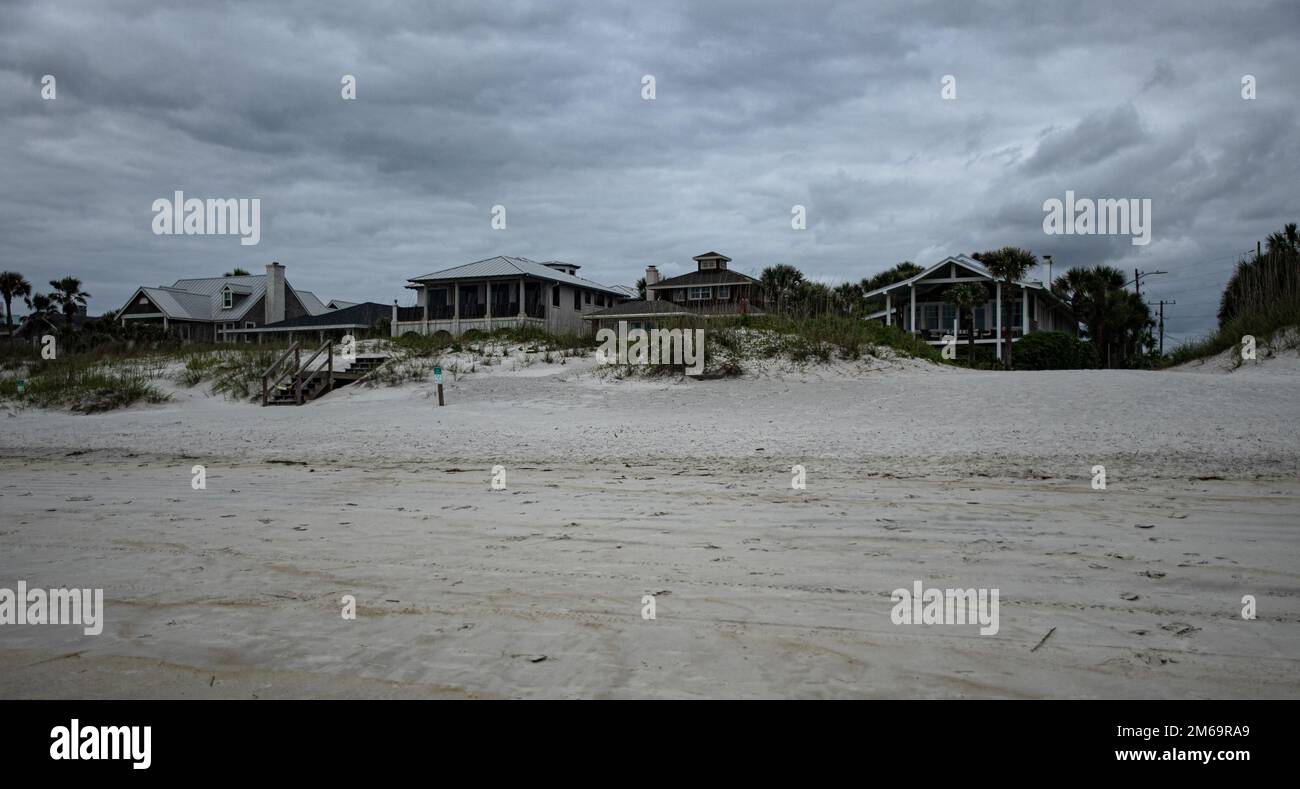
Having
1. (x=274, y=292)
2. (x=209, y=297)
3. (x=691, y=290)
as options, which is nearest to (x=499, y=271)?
(x=691, y=290)

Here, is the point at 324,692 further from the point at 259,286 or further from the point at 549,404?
the point at 259,286

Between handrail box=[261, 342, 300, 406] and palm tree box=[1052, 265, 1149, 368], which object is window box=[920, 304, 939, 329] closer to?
palm tree box=[1052, 265, 1149, 368]

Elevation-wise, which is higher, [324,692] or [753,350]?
[753,350]

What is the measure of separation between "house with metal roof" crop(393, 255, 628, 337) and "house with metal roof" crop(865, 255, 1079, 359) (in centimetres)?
1687

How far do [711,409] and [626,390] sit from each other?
2886 millimetres

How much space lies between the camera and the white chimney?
5112cm

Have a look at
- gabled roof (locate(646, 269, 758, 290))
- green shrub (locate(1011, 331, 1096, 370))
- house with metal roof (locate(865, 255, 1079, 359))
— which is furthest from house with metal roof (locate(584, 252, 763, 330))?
green shrub (locate(1011, 331, 1096, 370))

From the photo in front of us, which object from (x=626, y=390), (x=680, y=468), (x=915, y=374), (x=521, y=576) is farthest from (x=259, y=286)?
(x=521, y=576)

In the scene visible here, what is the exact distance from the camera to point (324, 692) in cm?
336
